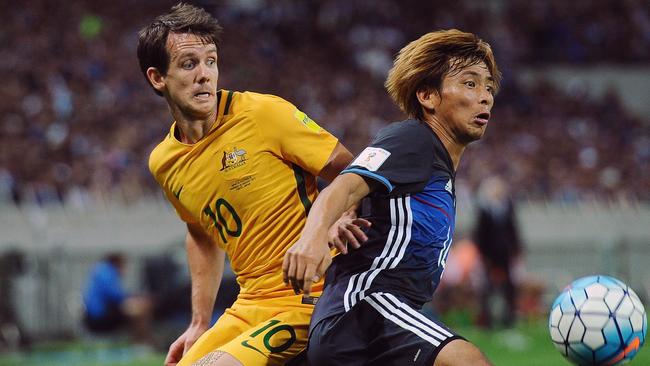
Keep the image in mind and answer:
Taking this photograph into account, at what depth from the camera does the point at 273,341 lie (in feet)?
14.9

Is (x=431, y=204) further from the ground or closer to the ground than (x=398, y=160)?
closer to the ground

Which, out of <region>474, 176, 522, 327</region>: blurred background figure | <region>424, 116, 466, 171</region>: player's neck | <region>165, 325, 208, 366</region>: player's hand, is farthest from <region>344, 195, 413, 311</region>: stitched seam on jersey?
<region>474, 176, 522, 327</region>: blurred background figure

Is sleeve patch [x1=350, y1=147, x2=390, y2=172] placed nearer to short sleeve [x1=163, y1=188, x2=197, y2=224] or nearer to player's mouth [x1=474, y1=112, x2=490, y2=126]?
player's mouth [x1=474, y1=112, x2=490, y2=126]

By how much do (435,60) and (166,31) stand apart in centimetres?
132

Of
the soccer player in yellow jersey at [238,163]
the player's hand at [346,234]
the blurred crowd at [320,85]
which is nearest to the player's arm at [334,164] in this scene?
the soccer player in yellow jersey at [238,163]

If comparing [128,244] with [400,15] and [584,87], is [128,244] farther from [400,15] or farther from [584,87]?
[584,87]

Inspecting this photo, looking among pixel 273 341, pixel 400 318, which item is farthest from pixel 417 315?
pixel 273 341

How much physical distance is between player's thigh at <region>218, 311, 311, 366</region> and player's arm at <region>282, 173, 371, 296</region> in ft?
2.61

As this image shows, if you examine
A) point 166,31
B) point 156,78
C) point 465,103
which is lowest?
point 465,103

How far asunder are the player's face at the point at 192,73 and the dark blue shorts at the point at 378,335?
1270mm

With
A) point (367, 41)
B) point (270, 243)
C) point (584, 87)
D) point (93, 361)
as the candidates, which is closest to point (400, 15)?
point (367, 41)

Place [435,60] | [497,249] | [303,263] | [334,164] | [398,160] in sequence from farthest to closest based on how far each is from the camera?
[497,249]
[334,164]
[435,60]
[398,160]
[303,263]

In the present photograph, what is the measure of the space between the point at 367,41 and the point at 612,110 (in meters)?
6.81

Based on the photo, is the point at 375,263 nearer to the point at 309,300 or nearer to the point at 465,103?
the point at 309,300
